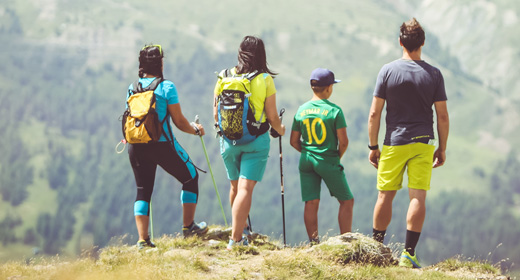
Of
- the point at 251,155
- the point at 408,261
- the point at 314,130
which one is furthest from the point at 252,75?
the point at 408,261

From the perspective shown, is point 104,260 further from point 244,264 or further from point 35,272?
point 244,264

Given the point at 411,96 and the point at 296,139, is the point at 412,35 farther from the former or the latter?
the point at 296,139

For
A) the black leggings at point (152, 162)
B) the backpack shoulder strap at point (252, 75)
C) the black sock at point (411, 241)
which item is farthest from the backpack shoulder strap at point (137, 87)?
the black sock at point (411, 241)

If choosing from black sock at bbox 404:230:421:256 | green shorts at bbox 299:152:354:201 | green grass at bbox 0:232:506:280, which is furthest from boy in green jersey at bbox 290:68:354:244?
black sock at bbox 404:230:421:256

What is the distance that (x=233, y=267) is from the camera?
22.9 ft

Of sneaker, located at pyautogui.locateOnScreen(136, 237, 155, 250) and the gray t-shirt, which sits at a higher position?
the gray t-shirt

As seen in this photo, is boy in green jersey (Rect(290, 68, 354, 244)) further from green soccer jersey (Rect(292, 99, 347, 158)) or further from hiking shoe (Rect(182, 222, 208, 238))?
hiking shoe (Rect(182, 222, 208, 238))

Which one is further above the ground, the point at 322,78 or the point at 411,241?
the point at 322,78

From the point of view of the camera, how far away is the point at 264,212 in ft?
622

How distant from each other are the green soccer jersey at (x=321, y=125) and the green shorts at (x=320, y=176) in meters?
0.10

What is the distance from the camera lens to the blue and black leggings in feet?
25.4

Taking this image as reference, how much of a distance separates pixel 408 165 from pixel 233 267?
2.25m

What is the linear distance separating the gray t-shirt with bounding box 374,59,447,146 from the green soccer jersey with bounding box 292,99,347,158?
2.80 ft

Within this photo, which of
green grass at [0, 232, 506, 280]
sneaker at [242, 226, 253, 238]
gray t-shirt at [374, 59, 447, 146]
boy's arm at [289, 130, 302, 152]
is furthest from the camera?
sneaker at [242, 226, 253, 238]
